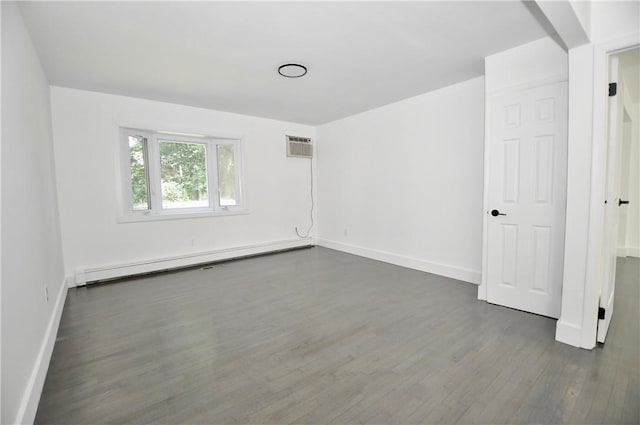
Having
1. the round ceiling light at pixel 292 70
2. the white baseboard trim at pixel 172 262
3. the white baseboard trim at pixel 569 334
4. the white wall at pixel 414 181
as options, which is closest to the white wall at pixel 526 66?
the white wall at pixel 414 181

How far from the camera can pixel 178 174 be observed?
465 centimetres

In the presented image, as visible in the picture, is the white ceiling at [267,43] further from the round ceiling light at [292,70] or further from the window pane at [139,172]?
the window pane at [139,172]

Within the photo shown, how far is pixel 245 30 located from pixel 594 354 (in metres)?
3.55

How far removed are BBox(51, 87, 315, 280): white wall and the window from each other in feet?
0.53

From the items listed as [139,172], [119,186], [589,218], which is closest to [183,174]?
[139,172]

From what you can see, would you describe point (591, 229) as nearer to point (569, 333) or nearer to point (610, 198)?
point (610, 198)

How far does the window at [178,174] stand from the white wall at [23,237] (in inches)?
56.7

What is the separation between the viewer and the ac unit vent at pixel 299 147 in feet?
18.4

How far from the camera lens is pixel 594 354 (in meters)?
2.10

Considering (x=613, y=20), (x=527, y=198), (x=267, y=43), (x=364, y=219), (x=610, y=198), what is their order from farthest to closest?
1. (x=364, y=219)
2. (x=527, y=198)
3. (x=267, y=43)
4. (x=610, y=198)
5. (x=613, y=20)

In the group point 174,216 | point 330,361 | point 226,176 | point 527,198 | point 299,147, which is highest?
point 299,147

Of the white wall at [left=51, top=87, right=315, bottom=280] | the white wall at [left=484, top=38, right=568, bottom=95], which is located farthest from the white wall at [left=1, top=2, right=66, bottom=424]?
the white wall at [left=484, top=38, right=568, bottom=95]

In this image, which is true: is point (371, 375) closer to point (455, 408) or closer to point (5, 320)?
point (455, 408)

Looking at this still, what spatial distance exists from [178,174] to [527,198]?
4556mm
